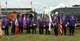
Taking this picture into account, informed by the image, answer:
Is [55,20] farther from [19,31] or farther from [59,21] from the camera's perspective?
[19,31]

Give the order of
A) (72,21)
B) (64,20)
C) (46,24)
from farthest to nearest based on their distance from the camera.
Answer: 1. (46,24)
2. (64,20)
3. (72,21)

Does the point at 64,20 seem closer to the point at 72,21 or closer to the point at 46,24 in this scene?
the point at 72,21

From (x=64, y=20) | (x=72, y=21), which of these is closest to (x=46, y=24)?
(x=64, y=20)

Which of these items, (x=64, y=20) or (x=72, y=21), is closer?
(x=72, y=21)

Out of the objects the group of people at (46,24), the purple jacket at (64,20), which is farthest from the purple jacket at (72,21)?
the purple jacket at (64,20)

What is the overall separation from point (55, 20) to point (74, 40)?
14.1ft

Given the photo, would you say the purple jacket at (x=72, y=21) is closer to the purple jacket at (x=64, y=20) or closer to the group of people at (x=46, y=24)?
the group of people at (x=46, y=24)

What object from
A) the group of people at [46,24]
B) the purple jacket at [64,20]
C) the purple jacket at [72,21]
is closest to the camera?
the purple jacket at [72,21]

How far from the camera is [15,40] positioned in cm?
1964

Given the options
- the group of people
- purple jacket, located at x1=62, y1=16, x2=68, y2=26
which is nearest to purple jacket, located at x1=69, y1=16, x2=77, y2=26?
the group of people

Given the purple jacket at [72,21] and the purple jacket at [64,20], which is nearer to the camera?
the purple jacket at [72,21]

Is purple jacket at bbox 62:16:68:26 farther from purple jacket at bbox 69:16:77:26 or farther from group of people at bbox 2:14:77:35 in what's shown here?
purple jacket at bbox 69:16:77:26

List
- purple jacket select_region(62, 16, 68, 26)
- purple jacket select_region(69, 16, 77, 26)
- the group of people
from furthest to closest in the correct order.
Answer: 1. purple jacket select_region(62, 16, 68, 26)
2. the group of people
3. purple jacket select_region(69, 16, 77, 26)

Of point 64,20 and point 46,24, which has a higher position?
point 64,20
